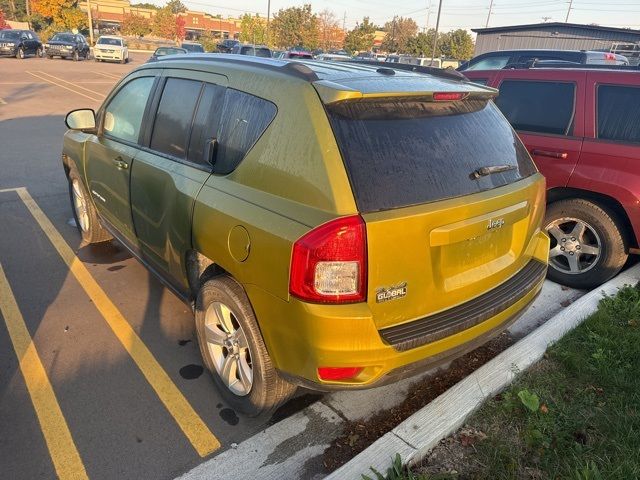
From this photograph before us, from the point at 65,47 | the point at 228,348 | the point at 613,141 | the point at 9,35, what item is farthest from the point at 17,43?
the point at 613,141

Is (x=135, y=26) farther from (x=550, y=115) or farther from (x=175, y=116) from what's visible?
(x=175, y=116)

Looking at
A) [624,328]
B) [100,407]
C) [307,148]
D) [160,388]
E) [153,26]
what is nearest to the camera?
[307,148]

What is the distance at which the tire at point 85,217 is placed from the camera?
452 centimetres

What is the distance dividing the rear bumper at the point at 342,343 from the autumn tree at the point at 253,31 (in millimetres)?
59055

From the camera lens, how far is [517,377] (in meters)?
2.85

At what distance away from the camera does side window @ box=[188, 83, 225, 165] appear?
2.68m

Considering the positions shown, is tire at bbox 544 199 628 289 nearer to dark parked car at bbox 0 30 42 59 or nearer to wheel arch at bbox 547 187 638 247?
wheel arch at bbox 547 187 638 247

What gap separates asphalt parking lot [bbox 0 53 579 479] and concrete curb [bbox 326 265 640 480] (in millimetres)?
313

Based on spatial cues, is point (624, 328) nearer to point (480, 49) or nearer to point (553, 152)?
point (553, 152)

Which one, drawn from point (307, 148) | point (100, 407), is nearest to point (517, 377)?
point (307, 148)

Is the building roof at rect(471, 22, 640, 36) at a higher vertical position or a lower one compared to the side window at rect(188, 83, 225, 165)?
higher

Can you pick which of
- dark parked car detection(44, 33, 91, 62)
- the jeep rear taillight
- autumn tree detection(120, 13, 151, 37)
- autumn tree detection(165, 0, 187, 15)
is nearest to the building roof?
dark parked car detection(44, 33, 91, 62)

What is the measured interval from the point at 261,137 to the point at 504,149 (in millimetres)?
1408

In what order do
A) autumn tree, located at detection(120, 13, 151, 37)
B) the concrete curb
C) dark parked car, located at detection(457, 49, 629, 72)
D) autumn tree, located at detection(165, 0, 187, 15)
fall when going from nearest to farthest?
1. the concrete curb
2. dark parked car, located at detection(457, 49, 629, 72)
3. autumn tree, located at detection(120, 13, 151, 37)
4. autumn tree, located at detection(165, 0, 187, 15)
